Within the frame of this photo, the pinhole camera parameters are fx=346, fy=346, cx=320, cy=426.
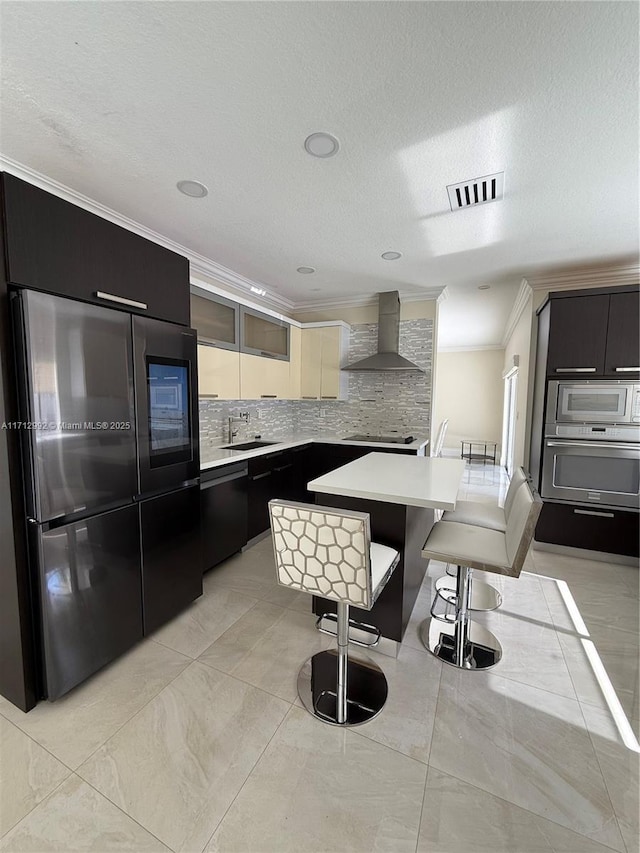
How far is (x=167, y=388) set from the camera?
2.00 meters

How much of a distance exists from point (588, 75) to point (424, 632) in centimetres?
273

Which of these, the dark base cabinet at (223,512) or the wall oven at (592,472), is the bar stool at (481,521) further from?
the dark base cabinet at (223,512)

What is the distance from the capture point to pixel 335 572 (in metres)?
1.37

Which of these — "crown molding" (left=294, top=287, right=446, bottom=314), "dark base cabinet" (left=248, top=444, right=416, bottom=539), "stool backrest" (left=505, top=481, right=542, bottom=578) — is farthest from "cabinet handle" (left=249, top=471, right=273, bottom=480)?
"crown molding" (left=294, top=287, right=446, bottom=314)

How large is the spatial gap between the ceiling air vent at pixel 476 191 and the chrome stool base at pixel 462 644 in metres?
2.51

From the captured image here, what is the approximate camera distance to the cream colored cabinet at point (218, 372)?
280cm

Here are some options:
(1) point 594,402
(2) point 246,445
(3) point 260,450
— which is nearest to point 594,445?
(1) point 594,402

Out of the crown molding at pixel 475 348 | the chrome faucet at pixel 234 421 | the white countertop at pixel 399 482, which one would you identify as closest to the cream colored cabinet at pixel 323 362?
the chrome faucet at pixel 234 421

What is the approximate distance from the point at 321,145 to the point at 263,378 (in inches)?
87.2

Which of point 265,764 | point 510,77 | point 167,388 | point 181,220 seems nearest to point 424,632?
point 265,764

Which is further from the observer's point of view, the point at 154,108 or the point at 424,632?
the point at 424,632

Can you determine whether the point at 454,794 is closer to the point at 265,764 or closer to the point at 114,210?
the point at 265,764

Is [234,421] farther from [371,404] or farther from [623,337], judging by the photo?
[623,337]

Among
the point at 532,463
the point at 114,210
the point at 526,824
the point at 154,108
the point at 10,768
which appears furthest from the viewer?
the point at 532,463
